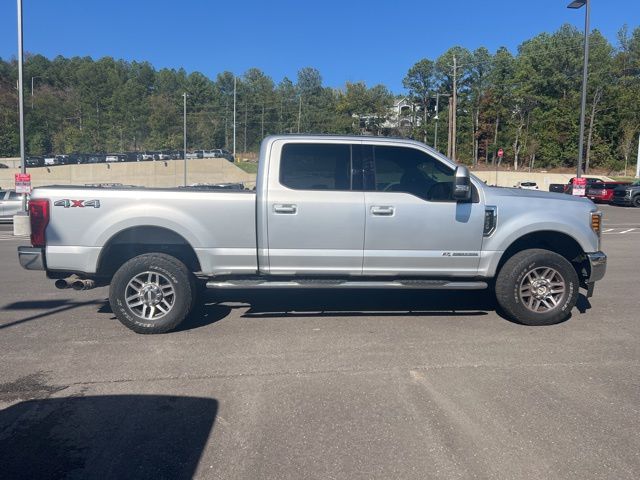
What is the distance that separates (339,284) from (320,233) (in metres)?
0.61

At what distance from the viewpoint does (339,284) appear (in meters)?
6.41

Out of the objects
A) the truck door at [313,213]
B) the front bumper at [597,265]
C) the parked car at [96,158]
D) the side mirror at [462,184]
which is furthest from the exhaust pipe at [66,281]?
the parked car at [96,158]

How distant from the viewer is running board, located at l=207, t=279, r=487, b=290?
637 centimetres

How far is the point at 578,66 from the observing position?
7494 centimetres

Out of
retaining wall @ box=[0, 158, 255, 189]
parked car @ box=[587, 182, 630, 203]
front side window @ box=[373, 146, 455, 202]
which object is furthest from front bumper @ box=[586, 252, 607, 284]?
retaining wall @ box=[0, 158, 255, 189]

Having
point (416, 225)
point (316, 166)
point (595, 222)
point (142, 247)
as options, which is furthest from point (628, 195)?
point (142, 247)

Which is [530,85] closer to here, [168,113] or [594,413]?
[168,113]

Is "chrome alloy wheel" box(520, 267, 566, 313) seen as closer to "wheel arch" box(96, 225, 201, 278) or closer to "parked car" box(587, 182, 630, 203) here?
"wheel arch" box(96, 225, 201, 278)

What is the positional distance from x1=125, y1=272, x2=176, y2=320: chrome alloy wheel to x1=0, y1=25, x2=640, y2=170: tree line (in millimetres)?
44483

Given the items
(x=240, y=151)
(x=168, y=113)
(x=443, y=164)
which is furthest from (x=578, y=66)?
(x=443, y=164)

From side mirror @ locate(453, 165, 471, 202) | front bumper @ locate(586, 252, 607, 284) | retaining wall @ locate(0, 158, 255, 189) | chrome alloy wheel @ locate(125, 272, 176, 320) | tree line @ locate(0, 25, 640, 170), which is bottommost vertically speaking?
chrome alloy wheel @ locate(125, 272, 176, 320)

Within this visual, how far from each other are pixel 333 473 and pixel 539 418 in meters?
1.69

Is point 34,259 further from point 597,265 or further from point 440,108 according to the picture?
point 440,108

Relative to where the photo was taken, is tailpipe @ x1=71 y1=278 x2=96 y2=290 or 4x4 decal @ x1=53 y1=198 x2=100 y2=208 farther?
tailpipe @ x1=71 y1=278 x2=96 y2=290
